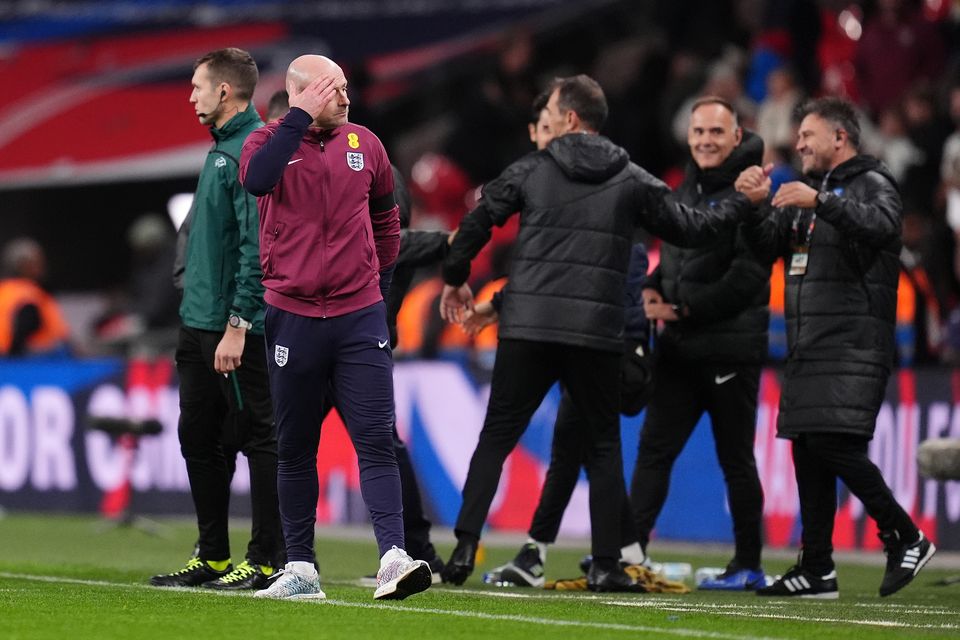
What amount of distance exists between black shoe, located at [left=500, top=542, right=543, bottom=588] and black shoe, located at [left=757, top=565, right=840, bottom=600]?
1030 millimetres

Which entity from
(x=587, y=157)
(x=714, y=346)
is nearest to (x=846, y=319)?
(x=714, y=346)

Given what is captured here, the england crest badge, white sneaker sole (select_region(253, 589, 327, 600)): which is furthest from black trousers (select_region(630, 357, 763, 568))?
the england crest badge

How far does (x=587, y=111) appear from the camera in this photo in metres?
8.80

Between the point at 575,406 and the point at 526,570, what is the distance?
0.83 m

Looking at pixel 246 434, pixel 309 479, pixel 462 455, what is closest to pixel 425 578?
pixel 309 479

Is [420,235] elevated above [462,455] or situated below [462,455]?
above

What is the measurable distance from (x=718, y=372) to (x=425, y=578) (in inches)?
105

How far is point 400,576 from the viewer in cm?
720

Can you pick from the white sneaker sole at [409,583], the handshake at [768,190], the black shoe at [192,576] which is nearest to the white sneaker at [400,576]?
the white sneaker sole at [409,583]

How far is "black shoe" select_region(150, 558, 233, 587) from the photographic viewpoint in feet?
27.4

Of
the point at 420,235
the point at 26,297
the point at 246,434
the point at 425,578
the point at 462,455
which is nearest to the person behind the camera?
the point at 425,578

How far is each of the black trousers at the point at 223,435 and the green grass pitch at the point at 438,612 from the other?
38 centimetres

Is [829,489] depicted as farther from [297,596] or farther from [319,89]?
[319,89]

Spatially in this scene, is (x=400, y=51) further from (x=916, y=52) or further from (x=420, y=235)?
(x=420, y=235)
